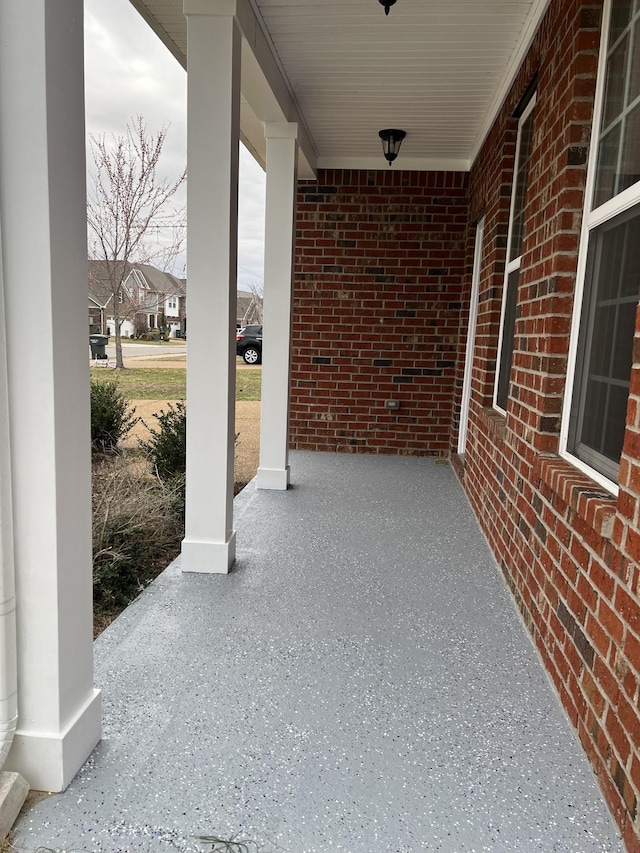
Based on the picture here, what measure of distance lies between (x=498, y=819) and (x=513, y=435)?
1.92 metres

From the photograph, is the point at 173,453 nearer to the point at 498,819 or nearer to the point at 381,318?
the point at 381,318

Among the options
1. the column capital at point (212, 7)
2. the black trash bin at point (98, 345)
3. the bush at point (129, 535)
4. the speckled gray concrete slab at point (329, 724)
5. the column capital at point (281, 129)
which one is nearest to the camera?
the speckled gray concrete slab at point (329, 724)

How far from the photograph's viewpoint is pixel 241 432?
9.81 meters

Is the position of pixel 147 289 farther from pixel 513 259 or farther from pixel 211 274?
pixel 211 274

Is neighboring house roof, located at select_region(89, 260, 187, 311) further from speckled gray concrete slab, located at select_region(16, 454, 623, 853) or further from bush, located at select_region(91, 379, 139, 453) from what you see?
speckled gray concrete slab, located at select_region(16, 454, 623, 853)

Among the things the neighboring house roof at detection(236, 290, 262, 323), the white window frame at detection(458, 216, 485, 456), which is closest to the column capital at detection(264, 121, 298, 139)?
the white window frame at detection(458, 216, 485, 456)

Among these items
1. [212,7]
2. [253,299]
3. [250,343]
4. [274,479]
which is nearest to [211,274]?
[212,7]

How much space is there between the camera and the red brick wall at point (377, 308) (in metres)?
6.20

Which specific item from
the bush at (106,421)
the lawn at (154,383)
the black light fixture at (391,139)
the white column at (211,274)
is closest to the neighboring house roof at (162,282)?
the lawn at (154,383)

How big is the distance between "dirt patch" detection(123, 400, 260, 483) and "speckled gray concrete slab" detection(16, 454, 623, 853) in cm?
289

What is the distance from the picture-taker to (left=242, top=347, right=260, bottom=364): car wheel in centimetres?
1683

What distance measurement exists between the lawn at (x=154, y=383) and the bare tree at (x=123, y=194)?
1.84 m

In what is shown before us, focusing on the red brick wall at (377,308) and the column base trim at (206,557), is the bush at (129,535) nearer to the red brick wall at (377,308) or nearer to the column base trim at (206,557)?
the column base trim at (206,557)

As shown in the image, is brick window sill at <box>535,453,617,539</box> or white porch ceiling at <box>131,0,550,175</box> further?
white porch ceiling at <box>131,0,550,175</box>
